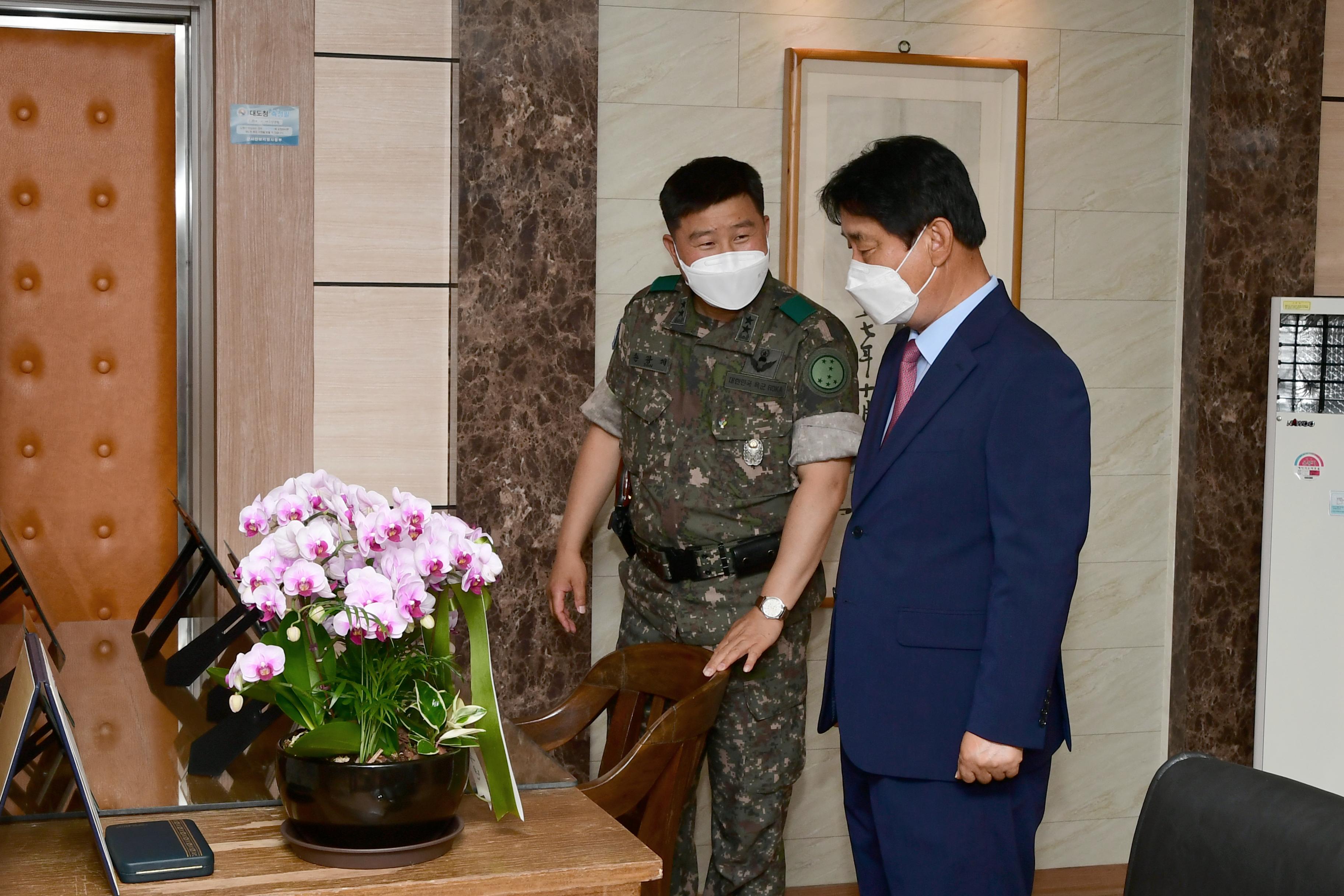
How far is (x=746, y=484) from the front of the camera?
8.64 feet

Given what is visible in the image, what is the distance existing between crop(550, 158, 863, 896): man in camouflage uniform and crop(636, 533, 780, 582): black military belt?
12 millimetres

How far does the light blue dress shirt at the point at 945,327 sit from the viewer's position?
208 centimetres

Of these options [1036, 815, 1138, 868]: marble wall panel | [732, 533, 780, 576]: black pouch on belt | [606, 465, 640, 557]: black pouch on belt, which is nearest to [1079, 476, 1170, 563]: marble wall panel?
[1036, 815, 1138, 868]: marble wall panel

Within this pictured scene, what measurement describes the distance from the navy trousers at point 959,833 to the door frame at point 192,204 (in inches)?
76.1

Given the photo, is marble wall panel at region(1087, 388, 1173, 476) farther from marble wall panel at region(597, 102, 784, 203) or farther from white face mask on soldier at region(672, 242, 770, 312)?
white face mask on soldier at region(672, 242, 770, 312)

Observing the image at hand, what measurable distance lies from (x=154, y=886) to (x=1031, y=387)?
→ 4.56 feet

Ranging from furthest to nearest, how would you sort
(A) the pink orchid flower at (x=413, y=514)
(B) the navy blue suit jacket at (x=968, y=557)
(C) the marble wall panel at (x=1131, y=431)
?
(C) the marble wall panel at (x=1131, y=431)
(B) the navy blue suit jacket at (x=968, y=557)
(A) the pink orchid flower at (x=413, y=514)

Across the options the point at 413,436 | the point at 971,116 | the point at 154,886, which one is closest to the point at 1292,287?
the point at 971,116

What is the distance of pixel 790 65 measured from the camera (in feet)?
10.8

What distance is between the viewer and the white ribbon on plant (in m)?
1.40

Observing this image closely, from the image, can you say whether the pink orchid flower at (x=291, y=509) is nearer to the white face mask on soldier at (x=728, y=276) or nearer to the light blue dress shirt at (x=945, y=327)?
the light blue dress shirt at (x=945, y=327)

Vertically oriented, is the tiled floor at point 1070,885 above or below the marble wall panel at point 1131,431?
below

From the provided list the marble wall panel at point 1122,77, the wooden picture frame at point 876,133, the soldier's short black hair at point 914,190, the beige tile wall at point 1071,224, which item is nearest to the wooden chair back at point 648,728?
the soldier's short black hair at point 914,190

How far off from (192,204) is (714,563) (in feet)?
5.51
